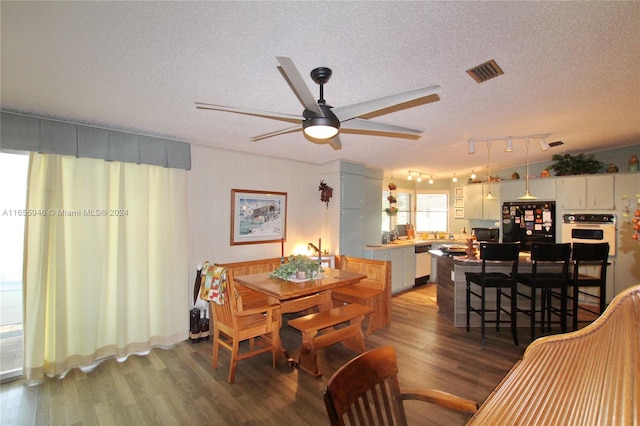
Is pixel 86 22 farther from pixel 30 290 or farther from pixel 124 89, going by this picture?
pixel 30 290

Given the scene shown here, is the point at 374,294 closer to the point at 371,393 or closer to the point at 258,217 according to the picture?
the point at 258,217

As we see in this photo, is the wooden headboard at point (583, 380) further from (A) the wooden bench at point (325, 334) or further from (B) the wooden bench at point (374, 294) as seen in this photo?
(B) the wooden bench at point (374, 294)

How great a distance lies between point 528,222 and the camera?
5391mm

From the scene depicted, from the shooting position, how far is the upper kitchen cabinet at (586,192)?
4.63 m

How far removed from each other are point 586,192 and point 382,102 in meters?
4.95

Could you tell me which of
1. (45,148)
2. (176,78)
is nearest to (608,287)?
(176,78)

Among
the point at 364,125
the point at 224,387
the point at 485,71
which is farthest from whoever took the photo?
the point at 224,387

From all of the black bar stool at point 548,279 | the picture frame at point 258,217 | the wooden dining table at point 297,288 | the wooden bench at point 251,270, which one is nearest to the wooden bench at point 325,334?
the wooden dining table at point 297,288

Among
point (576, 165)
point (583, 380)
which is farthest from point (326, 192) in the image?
point (583, 380)

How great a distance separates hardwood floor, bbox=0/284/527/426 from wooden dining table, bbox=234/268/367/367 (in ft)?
1.57

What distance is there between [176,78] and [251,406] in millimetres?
2542

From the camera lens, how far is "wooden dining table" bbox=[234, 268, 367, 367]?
289cm

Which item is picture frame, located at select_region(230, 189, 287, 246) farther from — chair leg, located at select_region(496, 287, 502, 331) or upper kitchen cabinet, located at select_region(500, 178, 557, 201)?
upper kitchen cabinet, located at select_region(500, 178, 557, 201)

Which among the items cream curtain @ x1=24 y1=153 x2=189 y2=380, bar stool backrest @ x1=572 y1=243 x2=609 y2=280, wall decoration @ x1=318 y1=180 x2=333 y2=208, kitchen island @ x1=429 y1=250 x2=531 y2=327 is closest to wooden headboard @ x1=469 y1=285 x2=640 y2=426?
kitchen island @ x1=429 y1=250 x2=531 y2=327
